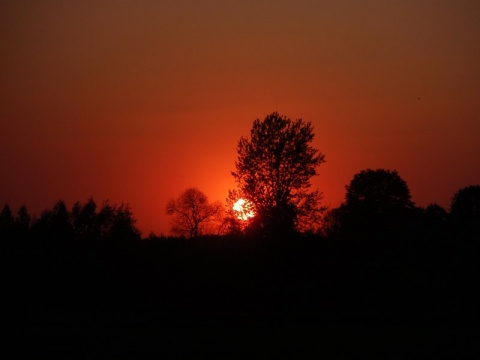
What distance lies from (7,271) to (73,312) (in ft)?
19.0

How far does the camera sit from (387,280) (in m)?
31.2

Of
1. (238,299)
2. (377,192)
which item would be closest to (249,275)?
(238,299)

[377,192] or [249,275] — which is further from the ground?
[377,192]

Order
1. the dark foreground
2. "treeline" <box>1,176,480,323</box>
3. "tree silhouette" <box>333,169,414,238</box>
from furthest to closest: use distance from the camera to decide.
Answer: "tree silhouette" <box>333,169,414,238</box>
"treeline" <box>1,176,480,323</box>
the dark foreground

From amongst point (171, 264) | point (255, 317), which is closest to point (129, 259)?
point (171, 264)

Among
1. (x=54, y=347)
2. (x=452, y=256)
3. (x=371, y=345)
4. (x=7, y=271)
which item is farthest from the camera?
(x=452, y=256)

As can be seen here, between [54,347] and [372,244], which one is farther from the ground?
[372,244]

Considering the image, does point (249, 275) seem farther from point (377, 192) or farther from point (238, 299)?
point (377, 192)

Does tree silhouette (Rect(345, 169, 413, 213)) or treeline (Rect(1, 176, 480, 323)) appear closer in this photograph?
treeline (Rect(1, 176, 480, 323))

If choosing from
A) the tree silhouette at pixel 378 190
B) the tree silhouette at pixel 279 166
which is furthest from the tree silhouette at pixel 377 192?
the tree silhouette at pixel 279 166

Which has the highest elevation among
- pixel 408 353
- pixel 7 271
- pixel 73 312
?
pixel 7 271

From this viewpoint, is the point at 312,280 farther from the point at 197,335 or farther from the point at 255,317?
the point at 197,335

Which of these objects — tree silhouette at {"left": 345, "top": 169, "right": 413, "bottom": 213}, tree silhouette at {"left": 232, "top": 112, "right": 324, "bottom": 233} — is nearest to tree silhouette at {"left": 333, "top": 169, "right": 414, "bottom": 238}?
tree silhouette at {"left": 345, "top": 169, "right": 413, "bottom": 213}

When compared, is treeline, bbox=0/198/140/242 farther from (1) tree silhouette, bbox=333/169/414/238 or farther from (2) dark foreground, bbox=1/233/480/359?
(1) tree silhouette, bbox=333/169/414/238
